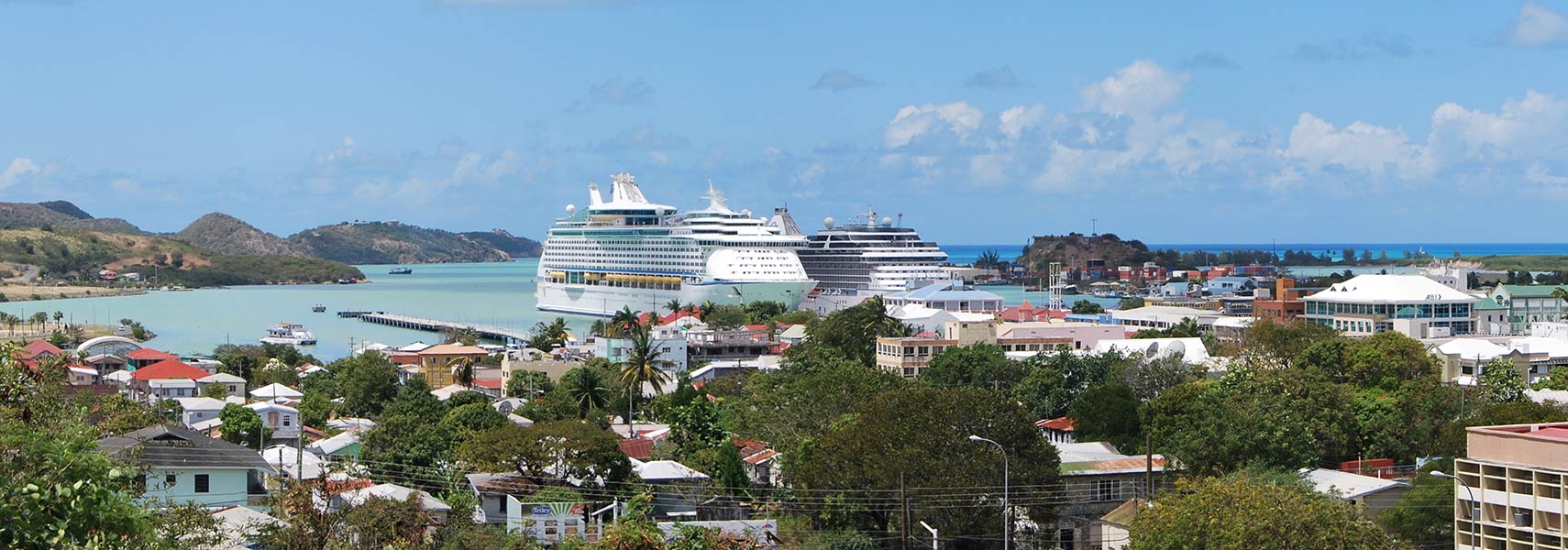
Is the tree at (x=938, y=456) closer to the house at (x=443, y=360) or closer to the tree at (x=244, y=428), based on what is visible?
the tree at (x=244, y=428)

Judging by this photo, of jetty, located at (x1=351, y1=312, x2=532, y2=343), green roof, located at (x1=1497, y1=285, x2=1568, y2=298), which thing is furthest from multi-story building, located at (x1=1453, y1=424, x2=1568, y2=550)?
green roof, located at (x1=1497, y1=285, x2=1568, y2=298)

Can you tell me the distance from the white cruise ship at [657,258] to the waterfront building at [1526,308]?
38324 mm

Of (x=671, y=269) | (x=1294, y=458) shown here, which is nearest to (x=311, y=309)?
(x=671, y=269)

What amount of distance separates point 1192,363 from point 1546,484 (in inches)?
1074

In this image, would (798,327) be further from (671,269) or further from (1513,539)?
(1513,539)

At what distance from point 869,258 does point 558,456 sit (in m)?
74.9

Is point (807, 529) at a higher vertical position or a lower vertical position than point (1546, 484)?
lower

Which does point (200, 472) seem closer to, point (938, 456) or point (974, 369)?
point (938, 456)

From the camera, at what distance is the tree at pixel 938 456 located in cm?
2431

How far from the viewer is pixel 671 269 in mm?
102438

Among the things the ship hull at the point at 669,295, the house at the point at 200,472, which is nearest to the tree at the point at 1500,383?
the house at the point at 200,472

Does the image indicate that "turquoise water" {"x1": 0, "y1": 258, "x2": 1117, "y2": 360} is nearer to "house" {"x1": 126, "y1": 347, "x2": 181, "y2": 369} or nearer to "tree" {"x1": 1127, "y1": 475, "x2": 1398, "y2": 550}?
"house" {"x1": 126, "y1": 347, "x2": 181, "y2": 369}

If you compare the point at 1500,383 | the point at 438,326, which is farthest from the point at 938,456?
the point at 438,326

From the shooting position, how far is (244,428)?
35688 millimetres
